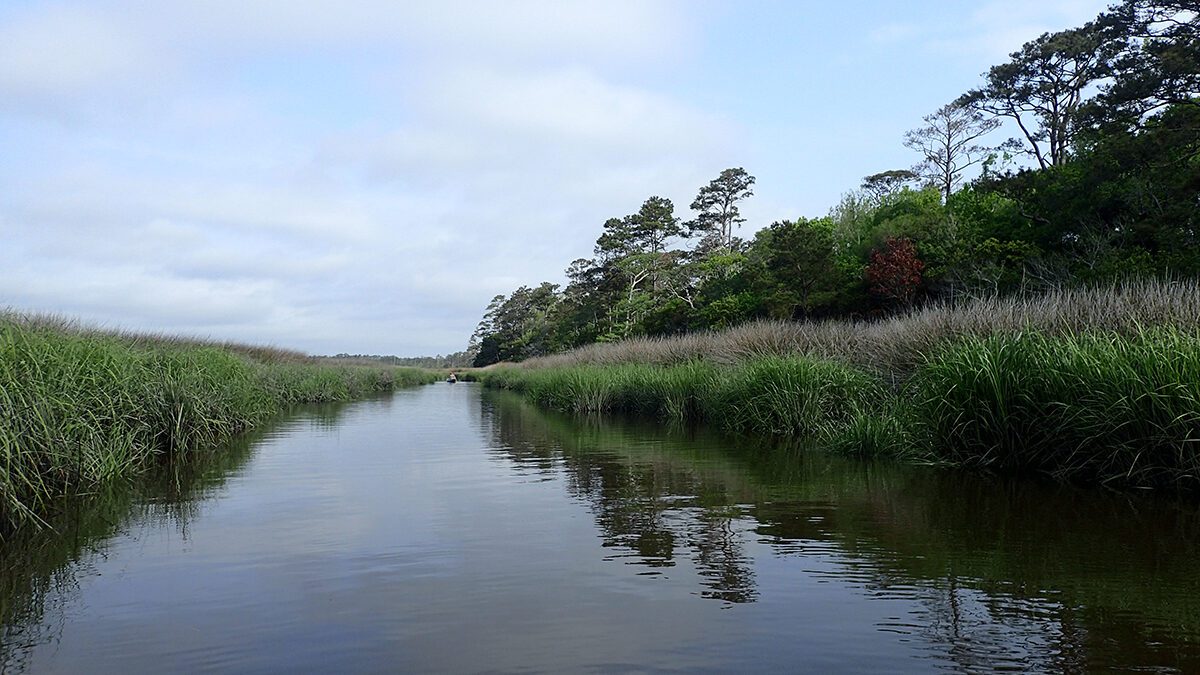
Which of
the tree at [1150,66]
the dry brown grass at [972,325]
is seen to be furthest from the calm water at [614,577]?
the tree at [1150,66]

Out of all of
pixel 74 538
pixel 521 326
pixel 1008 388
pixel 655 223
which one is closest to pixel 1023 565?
pixel 1008 388

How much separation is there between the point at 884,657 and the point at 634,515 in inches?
141

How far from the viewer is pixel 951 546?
5711 millimetres

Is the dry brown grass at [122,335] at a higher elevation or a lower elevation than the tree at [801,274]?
lower

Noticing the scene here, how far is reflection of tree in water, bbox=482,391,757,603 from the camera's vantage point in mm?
5410

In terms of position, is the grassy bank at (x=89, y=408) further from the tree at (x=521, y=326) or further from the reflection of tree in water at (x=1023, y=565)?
the tree at (x=521, y=326)

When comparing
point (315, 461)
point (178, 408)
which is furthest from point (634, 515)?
point (178, 408)

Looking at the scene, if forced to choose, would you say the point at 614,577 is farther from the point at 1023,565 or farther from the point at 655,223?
the point at 655,223

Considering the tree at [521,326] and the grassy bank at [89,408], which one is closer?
the grassy bank at [89,408]

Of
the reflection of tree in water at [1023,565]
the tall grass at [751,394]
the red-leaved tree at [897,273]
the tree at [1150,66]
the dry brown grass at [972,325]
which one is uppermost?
the tree at [1150,66]

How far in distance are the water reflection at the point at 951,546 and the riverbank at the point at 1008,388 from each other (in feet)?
1.48

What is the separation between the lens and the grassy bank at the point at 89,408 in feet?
21.4

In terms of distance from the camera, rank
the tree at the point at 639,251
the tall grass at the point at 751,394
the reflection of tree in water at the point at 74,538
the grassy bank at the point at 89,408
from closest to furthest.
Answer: the reflection of tree in water at the point at 74,538
the grassy bank at the point at 89,408
the tall grass at the point at 751,394
the tree at the point at 639,251

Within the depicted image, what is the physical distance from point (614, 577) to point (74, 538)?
4294 millimetres
